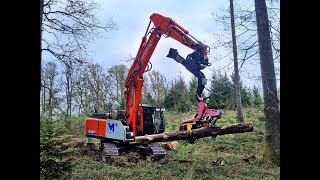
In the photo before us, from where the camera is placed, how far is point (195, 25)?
2.89 m

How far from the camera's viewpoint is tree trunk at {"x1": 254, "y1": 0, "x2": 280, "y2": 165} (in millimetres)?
2918

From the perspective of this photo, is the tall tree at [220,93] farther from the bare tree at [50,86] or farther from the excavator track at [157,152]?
the bare tree at [50,86]

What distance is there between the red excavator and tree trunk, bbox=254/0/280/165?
685 mm

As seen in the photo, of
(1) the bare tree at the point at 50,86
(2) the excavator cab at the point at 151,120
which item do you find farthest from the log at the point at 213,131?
(1) the bare tree at the point at 50,86

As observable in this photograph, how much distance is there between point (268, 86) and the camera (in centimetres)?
293

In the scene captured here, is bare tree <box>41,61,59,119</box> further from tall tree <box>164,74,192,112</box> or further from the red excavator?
tall tree <box>164,74,192,112</box>

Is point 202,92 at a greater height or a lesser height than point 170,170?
greater

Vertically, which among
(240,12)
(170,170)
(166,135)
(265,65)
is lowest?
(170,170)

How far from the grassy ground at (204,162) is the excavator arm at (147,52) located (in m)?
0.36
